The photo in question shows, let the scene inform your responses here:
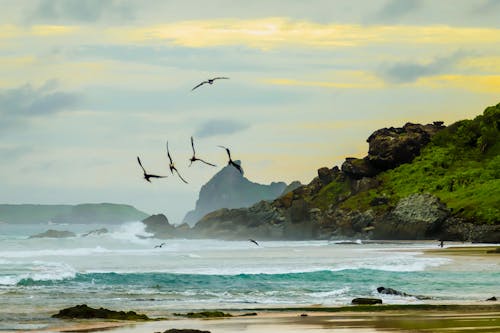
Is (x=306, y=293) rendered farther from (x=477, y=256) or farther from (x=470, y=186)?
(x=470, y=186)

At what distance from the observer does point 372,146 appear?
17312 cm

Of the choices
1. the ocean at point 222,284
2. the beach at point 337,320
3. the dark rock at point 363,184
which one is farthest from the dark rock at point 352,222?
the beach at point 337,320

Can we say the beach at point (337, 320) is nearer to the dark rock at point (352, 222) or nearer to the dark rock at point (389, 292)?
the dark rock at point (389, 292)

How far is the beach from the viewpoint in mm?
30656

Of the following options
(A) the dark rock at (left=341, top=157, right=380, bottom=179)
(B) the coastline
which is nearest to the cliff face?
(A) the dark rock at (left=341, top=157, right=380, bottom=179)

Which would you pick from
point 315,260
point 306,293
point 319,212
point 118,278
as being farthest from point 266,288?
point 319,212

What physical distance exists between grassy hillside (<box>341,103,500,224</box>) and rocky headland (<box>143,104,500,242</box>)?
0.17 meters

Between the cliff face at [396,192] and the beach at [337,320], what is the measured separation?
9237 centimetres

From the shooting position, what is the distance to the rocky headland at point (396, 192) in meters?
137

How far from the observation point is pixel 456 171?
164375 mm

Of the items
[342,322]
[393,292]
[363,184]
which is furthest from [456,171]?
[342,322]

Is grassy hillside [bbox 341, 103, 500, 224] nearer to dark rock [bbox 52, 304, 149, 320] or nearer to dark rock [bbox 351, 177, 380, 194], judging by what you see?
dark rock [bbox 351, 177, 380, 194]

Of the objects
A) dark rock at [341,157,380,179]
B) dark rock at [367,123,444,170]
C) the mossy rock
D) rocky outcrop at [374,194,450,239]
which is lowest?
the mossy rock

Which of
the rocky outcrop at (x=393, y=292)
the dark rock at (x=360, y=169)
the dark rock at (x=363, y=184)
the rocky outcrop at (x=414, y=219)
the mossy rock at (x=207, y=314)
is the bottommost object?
the mossy rock at (x=207, y=314)
